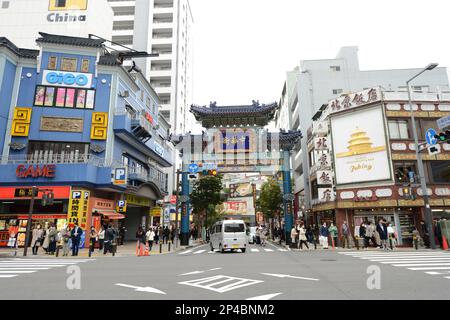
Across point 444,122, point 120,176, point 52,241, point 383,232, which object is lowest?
point 52,241

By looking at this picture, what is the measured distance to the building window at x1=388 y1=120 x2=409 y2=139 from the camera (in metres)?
24.9

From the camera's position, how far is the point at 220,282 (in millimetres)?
8547

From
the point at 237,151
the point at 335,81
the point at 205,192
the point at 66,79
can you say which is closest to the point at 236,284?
the point at 237,151

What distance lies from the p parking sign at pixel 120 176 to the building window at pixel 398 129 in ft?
71.5

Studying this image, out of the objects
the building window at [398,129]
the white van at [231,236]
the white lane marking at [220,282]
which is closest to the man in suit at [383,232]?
the building window at [398,129]

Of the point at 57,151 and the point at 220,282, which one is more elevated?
the point at 57,151

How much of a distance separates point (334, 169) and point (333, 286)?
65.5 ft

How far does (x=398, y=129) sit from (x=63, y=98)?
27992 millimetres

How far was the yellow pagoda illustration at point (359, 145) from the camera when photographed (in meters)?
25.2

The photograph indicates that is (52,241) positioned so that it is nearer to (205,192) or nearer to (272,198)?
(205,192)

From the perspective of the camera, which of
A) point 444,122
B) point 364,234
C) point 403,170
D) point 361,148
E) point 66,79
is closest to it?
point 444,122

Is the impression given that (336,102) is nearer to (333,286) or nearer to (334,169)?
(334,169)

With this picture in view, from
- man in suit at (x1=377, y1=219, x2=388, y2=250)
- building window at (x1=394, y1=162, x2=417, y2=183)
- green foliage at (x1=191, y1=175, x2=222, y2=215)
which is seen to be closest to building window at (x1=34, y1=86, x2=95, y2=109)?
green foliage at (x1=191, y1=175, x2=222, y2=215)

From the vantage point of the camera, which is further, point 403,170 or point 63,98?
point 63,98
